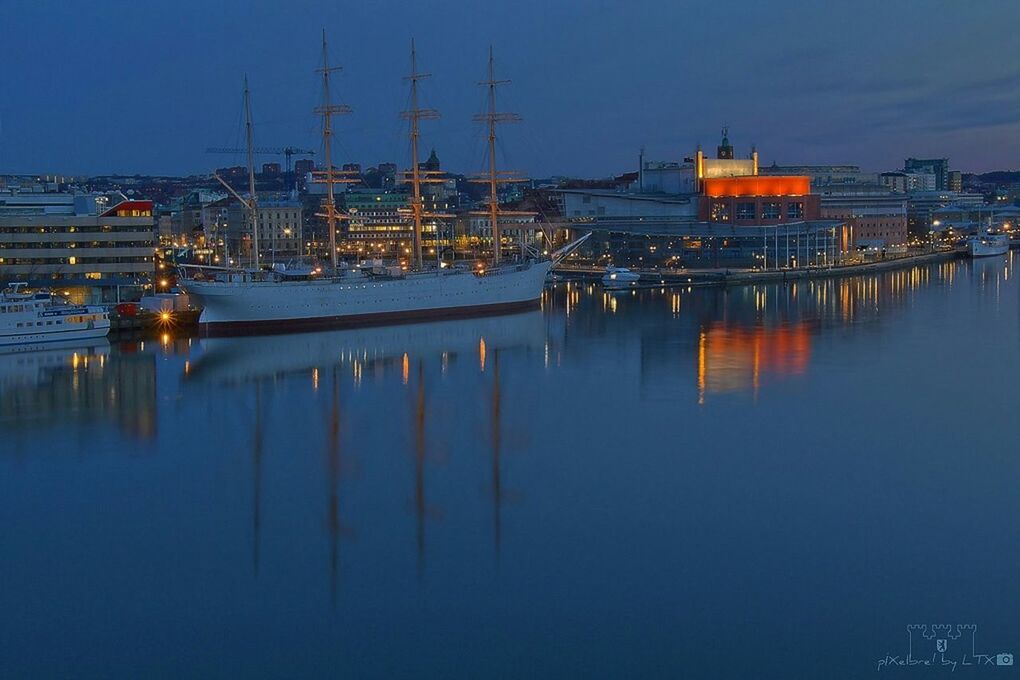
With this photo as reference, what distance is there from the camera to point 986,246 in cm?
2873

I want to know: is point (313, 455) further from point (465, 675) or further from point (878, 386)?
point (878, 386)

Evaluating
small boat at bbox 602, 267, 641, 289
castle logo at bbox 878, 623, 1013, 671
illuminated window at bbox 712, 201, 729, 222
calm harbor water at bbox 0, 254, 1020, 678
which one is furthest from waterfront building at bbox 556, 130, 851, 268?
castle logo at bbox 878, 623, 1013, 671

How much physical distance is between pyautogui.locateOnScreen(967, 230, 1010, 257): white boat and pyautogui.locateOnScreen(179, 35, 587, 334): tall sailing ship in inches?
654

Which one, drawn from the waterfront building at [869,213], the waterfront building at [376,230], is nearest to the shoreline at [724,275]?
the waterfront building at [869,213]

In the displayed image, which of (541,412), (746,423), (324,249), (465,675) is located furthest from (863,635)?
(324,249)

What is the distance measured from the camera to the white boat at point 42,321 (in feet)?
→ 35.4

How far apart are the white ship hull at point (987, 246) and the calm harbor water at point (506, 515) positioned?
19.9 m

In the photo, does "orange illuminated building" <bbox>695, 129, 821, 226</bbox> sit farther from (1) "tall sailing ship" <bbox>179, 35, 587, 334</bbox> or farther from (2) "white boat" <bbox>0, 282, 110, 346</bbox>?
(2) "white boat" <bbox>0, 282, 110, 346</bbox>

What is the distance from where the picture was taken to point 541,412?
774 cm

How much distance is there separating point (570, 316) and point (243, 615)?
10379 millimetres

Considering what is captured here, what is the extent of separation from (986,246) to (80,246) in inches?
907

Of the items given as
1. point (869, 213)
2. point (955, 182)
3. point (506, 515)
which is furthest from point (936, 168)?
point (506, 515)

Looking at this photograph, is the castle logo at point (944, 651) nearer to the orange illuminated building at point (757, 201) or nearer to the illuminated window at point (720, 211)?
the orange illuminated building at point (757, 201)

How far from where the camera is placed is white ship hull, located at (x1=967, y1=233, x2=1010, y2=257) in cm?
2839
